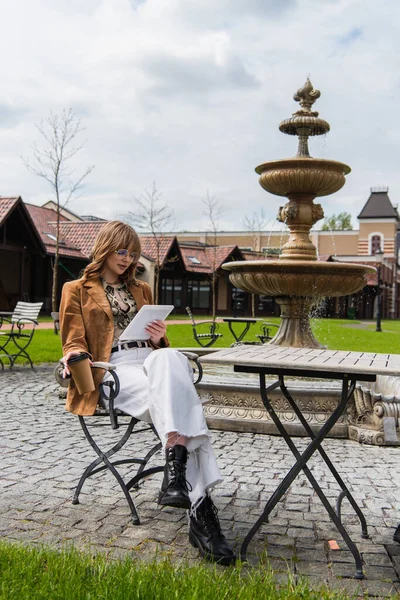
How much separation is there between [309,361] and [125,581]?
133 centimetres

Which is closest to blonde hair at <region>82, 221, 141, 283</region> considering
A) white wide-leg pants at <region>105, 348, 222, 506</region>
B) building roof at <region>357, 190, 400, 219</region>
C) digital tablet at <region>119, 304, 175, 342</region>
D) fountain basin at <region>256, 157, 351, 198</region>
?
digital tablet at <region>119, 304, 175, 342</region>

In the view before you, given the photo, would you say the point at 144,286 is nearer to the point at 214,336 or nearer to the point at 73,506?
the point at 73,506

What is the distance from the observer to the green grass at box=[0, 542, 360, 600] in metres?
2.51

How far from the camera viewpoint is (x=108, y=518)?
12.0 feet

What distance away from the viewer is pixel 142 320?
3791 mm

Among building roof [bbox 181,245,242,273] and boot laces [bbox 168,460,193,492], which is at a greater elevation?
building roof [bbox 181,245,242,273]

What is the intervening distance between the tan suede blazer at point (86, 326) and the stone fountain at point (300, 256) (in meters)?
4.52

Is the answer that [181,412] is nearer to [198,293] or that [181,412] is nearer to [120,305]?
[120,305]

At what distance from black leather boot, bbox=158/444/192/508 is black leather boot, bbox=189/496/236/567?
0.11 meters

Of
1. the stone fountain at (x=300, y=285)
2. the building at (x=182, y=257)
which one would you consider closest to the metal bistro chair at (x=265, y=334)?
the stone fountain at (x=300, y=285)

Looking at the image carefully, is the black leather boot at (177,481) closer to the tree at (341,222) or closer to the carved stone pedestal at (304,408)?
the carved stone pedestal at (304,408)

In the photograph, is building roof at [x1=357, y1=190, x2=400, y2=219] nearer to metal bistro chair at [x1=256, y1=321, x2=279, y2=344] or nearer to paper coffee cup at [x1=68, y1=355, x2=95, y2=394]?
metal bistro chair at [x1=256, y1=321, x2=279, y2=344]

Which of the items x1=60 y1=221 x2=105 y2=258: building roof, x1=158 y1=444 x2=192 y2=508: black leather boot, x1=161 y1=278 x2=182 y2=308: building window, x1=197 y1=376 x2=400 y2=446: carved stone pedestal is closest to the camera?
x1=158 y1=444 x2=192 y2=508: black leather boot

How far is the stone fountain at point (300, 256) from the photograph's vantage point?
826 cm
